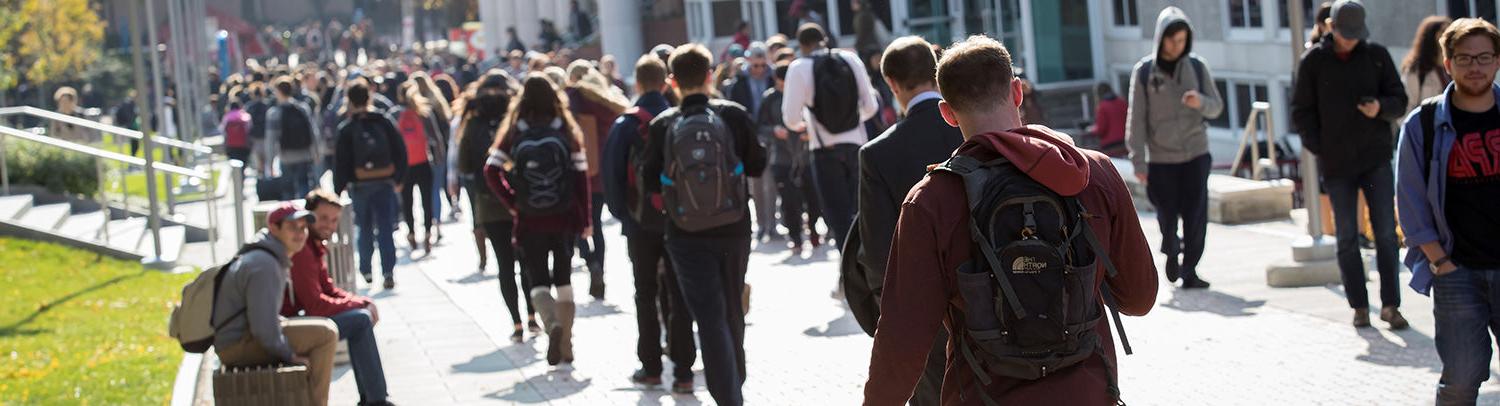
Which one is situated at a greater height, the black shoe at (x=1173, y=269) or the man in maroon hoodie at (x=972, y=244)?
the man in maroon hoodie at (x=972, y=244)

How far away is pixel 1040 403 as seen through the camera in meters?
4.20

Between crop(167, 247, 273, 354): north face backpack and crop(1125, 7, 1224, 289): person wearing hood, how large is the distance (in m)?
5.09

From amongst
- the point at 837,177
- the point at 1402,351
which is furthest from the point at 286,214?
the point at 1402,351

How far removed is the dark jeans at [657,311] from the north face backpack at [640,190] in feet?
0.53

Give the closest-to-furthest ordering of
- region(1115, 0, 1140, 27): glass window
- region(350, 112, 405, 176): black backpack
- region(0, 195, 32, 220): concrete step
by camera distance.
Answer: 1. region(350, 112, 405, 176): black backpack
2. region(0, 195, 32, 220): concrete step
3. region(1115, 0, 1140, 27): glass window

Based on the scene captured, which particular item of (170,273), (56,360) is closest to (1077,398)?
(56,360)

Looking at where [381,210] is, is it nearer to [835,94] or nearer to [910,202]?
[835,94]

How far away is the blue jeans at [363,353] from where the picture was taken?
911 cm

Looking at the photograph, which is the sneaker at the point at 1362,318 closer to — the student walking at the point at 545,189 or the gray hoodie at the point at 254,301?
the student walking at the point at 545,189

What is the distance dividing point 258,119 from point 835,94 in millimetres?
14861

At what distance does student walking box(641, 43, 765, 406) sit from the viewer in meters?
8.11

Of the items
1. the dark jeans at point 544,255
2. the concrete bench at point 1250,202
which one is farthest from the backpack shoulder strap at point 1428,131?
the concrete bench at point 1250,202

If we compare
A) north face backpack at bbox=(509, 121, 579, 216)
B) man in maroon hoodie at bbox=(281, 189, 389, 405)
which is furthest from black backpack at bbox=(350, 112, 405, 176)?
man in maroon hoodie at bbox=(281, 189, 389, 405)

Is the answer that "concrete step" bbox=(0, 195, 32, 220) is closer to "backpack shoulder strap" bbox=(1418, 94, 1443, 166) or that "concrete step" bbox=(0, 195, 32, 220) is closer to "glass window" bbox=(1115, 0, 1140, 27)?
"glass window" bbox=(1115, 0, 1140, 27)
